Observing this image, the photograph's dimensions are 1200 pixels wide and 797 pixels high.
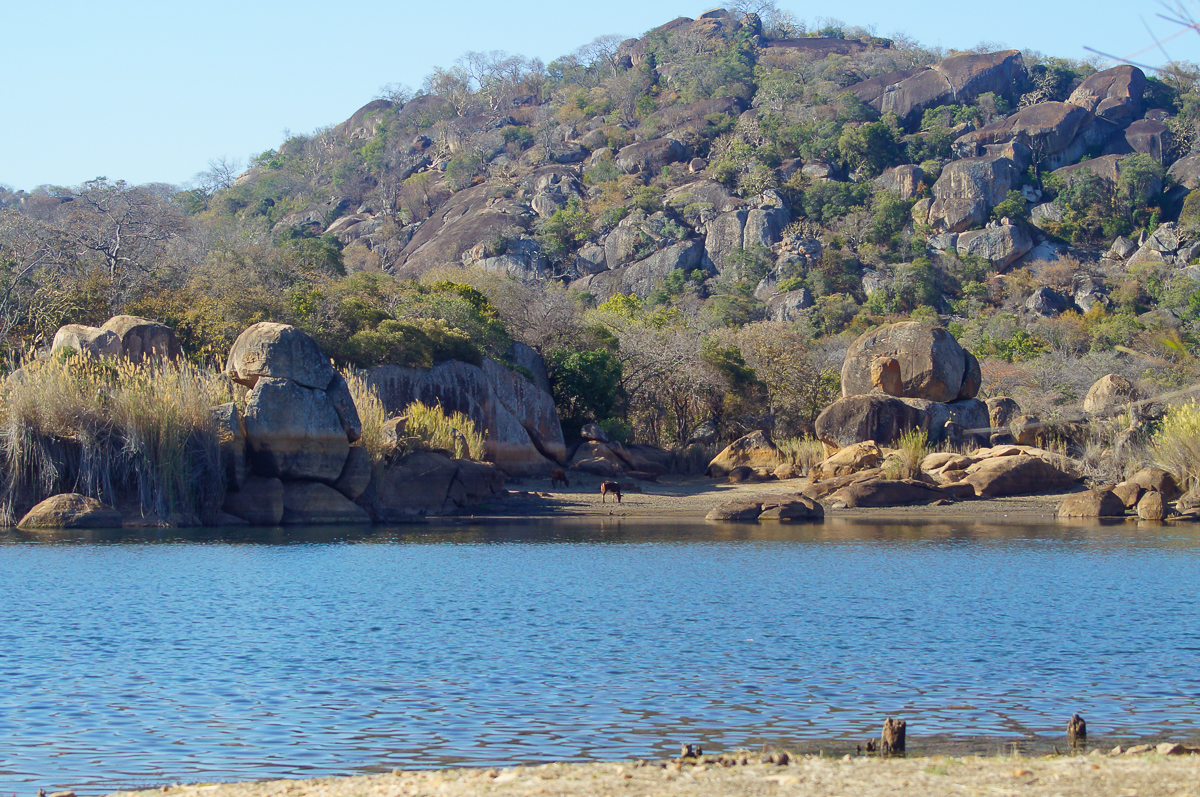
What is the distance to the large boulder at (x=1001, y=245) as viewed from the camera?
80.5m

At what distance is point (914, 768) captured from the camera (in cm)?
639

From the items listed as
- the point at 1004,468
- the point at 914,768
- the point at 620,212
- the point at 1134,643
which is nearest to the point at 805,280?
the point at 620,212

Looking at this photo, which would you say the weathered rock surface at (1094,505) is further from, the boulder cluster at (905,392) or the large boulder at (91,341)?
the large boulder at (91,341)

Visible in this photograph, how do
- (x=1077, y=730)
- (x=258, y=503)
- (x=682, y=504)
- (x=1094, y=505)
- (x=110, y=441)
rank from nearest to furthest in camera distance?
(x=1077, y=730) → (x=110, y=441) → (x=258, y=503) → (x=1094, y=505) → (x=682, y=504)

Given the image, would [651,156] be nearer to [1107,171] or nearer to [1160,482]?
[1107,171]

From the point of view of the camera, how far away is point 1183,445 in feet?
92.4

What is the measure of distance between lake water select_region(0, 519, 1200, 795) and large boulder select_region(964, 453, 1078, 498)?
11084 mm

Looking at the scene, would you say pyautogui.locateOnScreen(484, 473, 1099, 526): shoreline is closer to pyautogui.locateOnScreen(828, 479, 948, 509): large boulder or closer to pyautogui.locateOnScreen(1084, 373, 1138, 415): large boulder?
pyautogui.locateOnScreen(828, 479, 948, 509): large boulder

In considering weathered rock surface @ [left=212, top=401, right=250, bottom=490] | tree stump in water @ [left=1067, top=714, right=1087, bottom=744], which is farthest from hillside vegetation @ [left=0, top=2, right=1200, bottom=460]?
tree stump in water @ [left=1067, top=714, right=1087, bottom=744]

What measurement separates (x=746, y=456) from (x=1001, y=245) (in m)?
52.2

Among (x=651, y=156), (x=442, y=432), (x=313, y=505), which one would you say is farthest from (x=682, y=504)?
(x=651, y=156)

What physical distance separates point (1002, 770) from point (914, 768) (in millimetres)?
497

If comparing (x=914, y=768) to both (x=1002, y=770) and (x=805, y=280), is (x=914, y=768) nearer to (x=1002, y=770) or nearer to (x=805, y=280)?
(x=1002, y=770)

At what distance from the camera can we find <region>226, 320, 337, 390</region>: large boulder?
2639cm
